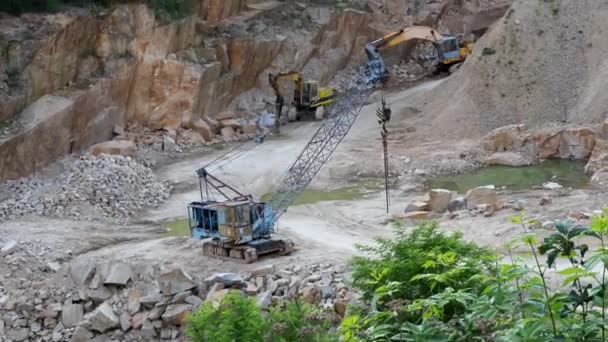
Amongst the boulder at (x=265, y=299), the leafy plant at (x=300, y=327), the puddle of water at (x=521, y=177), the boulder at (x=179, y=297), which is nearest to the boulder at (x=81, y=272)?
the boulder at (x=179, y=297)

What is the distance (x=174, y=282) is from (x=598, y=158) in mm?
14654

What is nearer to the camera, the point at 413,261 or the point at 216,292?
the point at 413,261

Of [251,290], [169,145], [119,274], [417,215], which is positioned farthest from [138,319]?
[169,145]

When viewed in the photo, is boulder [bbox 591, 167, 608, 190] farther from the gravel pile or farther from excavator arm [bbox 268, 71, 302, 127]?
excavator arm [bbox 268, 71, 302, 127]

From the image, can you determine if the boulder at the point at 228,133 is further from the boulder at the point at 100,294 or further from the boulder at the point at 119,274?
the boulder at the point at 100,294

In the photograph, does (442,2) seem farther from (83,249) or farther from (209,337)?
(209,337)

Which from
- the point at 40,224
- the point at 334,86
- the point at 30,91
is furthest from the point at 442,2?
the point at 40,224

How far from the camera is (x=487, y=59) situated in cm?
3397

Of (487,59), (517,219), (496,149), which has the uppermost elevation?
(517,219)

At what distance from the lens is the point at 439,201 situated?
922 inches

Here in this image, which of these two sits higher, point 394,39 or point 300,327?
point 300,327

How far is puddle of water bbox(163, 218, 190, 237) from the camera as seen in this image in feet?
75.6

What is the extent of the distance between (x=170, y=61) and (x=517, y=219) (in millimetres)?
29311

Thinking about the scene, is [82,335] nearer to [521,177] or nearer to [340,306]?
[340,306]
